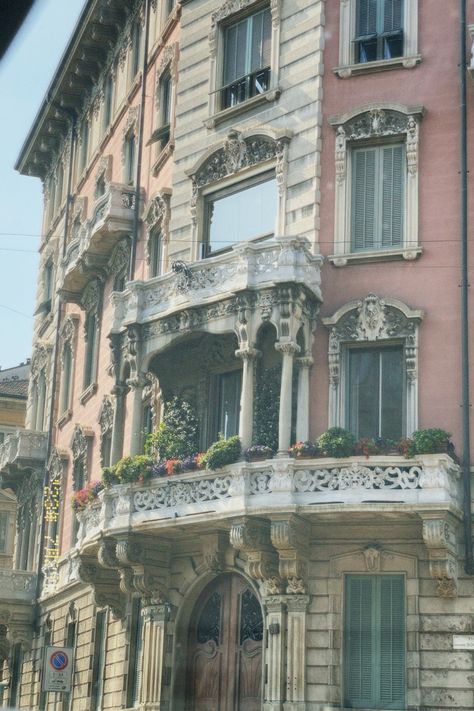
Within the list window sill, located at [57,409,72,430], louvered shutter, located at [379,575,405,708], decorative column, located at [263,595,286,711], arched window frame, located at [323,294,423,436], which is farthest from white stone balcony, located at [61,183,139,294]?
→ louvered shutter, located at [379,575,405,708]

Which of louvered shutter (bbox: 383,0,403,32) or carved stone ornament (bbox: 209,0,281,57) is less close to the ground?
carved stone ornament (bbox: 209,0,281,57)

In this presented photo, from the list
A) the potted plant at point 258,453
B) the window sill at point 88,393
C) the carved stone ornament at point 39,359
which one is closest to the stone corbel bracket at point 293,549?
the potted plant at point 258,453

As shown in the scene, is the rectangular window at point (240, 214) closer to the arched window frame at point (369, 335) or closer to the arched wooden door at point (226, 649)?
the arched window frame at point (369, 335)

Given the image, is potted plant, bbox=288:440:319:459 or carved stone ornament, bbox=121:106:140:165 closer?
potted plant, bbox=288:440:319:459

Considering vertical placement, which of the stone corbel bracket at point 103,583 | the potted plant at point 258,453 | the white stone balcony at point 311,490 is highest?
the potted plant at point 258,453

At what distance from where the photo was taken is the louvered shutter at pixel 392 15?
24.6 m

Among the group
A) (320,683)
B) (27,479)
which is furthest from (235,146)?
(27,479)

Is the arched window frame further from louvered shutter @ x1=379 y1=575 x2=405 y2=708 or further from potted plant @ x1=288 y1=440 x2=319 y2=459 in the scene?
louvered shutter @ x1=379 y1=575 x2=405 y2=708

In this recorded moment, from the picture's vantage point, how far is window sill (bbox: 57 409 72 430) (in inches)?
1431

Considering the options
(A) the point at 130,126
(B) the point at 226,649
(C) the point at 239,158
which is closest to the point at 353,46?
(C) the point at 239,158

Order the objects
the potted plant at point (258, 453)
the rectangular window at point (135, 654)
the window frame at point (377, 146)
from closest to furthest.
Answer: the potted plant at point (258, 453) → the window frame at point (377, 146) → the rectangular window at point (135, 654)

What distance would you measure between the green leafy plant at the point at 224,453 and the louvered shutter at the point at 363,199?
4936mm

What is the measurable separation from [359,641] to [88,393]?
14935 millimetres

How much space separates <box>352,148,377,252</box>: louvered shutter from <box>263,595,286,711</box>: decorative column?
7.44m
